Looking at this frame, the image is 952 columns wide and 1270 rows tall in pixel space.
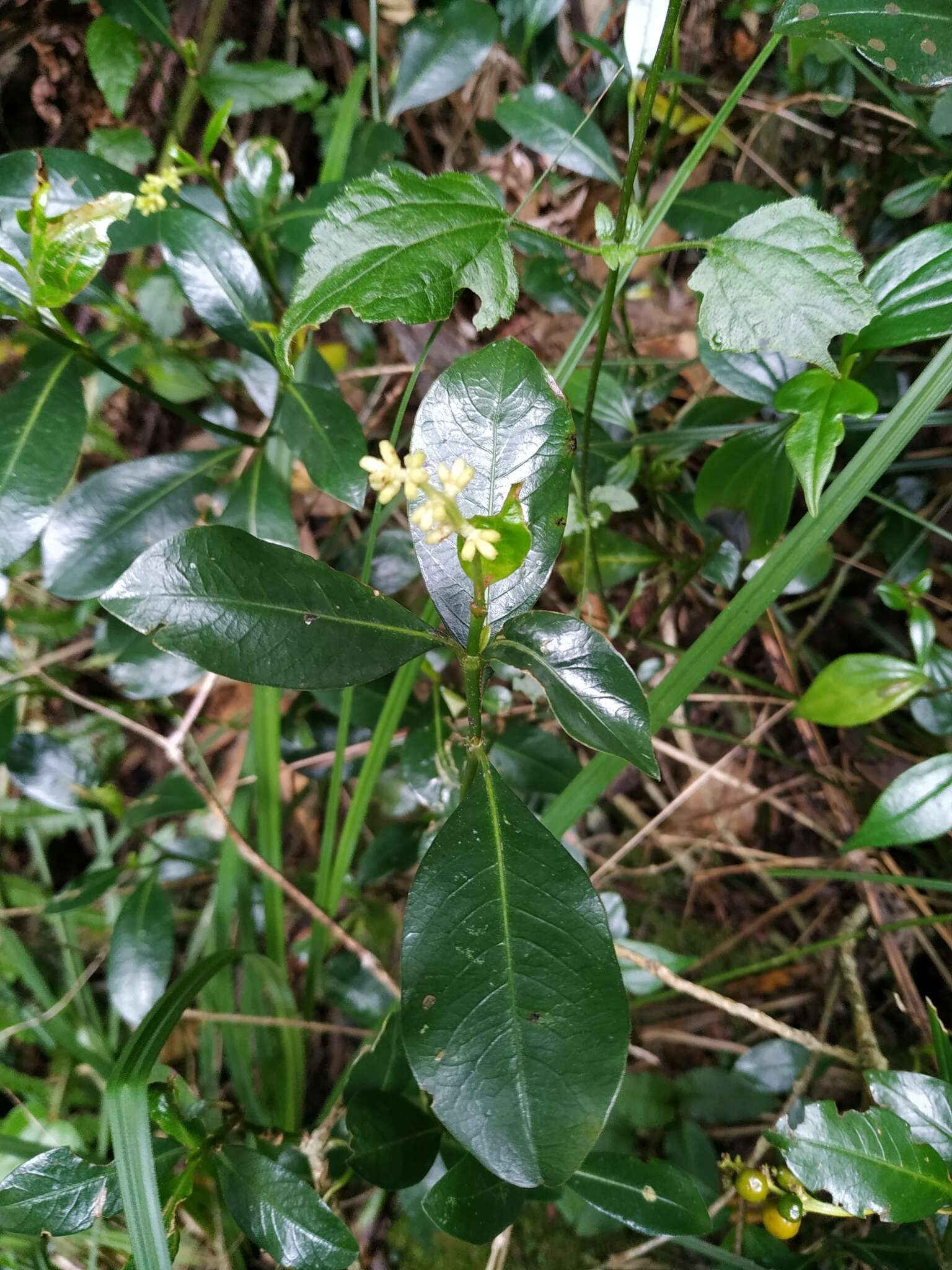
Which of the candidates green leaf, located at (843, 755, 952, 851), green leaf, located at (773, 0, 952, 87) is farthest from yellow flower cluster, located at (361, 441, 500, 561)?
green leaf, located at (843, 755, 952, 851)

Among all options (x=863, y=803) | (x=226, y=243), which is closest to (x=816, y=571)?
(x=863, y=803)

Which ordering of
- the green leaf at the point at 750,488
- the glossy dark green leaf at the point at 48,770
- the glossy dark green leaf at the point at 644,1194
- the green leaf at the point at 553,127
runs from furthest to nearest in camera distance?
the glossy dark green leaf at the point at 48,770 < the green leaf at the point at 553,127 < the green leaf at the point at 750,488 < the glossy dark green leaf at the point at 644,1194

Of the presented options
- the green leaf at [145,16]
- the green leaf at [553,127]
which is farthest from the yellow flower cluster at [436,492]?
the green leaf at [145,16]

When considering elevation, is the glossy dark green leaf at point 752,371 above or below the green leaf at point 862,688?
above

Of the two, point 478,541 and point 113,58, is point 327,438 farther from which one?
point 113,58

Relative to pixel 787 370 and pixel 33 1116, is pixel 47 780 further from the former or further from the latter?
→ pixel 787 370

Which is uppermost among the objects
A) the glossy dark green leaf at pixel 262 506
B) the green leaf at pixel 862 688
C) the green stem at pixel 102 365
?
the green stem at pixel 102 365

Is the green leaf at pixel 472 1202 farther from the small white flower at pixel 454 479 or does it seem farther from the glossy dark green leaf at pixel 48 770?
the glossy dark green leaf at pixel 48 770
